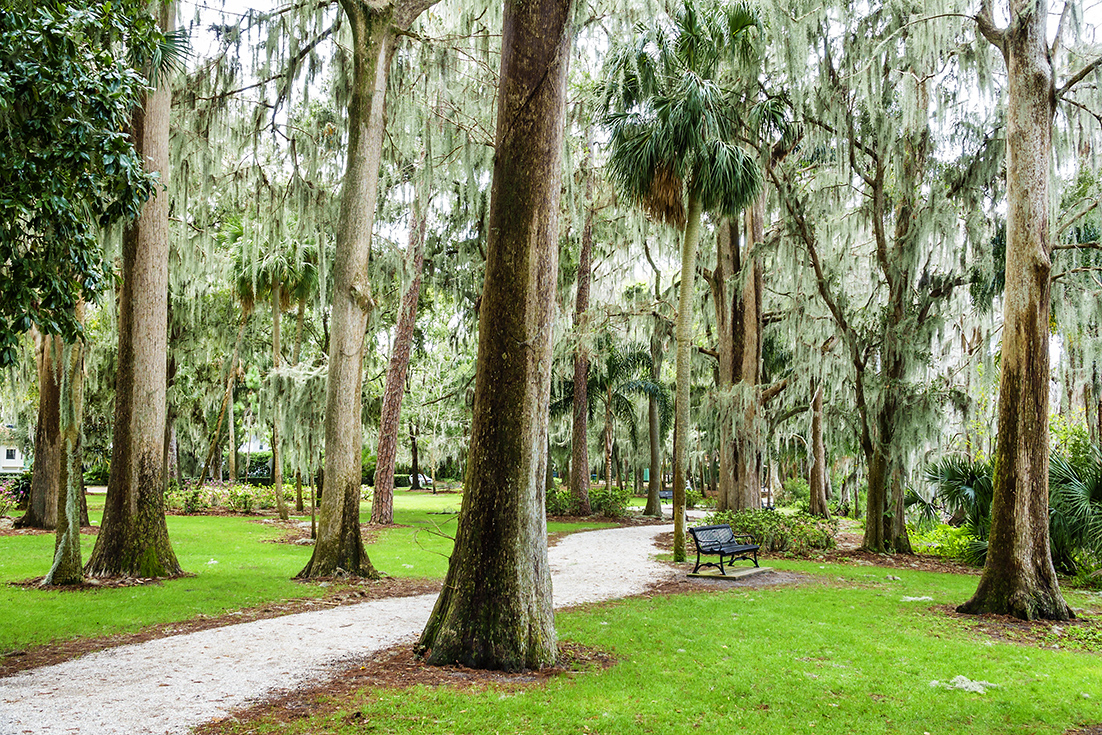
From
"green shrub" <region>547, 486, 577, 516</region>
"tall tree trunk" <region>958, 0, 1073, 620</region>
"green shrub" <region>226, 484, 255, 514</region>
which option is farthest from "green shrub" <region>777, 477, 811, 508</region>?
"tall tree trunk" <region>958, 0, 1073, 620</region>

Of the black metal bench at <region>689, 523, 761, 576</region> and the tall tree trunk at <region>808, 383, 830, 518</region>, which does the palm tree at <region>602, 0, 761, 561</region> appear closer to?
the black metal bench at <region>689, 523, 761, 576</region>

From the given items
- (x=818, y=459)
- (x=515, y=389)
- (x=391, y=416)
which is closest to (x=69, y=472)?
(x=515, y=389)

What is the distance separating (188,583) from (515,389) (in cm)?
585

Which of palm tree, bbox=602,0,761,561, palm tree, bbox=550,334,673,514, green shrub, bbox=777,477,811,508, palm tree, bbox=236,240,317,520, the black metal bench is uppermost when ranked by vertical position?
palm tree, bbox=602,0,761,561

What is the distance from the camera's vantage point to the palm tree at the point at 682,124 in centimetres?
1059

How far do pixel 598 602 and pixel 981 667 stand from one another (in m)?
3.82

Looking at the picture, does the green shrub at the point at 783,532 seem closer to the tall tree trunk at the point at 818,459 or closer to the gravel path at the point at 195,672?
the gravel path at the point at 195,672

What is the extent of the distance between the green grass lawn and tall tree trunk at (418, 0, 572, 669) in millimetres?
1303

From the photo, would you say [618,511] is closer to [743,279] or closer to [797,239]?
[743,279]

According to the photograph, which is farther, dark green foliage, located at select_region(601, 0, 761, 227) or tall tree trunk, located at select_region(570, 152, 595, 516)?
tall tree trunk, located at select_region(570, 152, 595, 516)

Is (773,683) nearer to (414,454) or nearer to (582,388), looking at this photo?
(582,388)

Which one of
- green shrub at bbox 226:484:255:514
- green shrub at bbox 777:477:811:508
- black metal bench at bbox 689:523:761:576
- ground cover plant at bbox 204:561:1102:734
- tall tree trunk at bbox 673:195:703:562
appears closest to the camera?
ground cover plant at bbox 204:561:1102:734

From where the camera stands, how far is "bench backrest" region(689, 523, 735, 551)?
1049 centimetres

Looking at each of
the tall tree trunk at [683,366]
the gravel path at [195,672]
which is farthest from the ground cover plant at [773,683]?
the tall tree trunk at [683,366]
